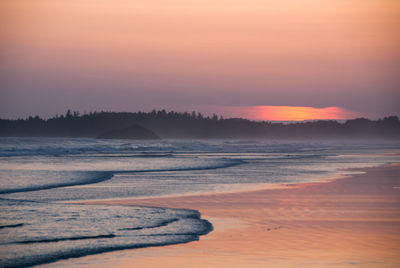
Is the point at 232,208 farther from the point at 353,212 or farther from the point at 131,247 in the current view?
the point at 131,247

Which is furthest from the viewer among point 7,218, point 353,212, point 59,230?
point 353,212

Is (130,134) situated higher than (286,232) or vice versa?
(130,134)

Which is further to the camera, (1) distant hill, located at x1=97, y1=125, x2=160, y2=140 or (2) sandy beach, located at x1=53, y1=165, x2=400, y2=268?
(1) distant hill, located at x1=97, y1=125, x2=160, y2=140

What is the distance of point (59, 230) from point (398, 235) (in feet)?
21.3

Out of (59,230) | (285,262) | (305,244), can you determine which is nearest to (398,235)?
(305,244)

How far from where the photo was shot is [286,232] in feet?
37.0

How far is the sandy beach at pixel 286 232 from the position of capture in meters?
9.05

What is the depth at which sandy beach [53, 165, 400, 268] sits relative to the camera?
9.05 meters

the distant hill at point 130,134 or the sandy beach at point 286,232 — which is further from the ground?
the distant hill at point 130,134

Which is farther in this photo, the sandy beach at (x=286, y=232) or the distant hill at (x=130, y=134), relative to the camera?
the distant hill at (x=130, y=134)

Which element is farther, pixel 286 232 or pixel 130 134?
pixel 130 134

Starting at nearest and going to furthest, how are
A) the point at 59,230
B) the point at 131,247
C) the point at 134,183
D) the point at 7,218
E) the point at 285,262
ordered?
the point at 285,262, the point at 131,247, the point at 59,230, the point at 7,218, the point at 134,183

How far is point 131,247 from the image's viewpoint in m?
9.82

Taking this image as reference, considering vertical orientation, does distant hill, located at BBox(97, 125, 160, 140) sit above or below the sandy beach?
above
